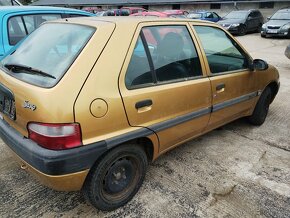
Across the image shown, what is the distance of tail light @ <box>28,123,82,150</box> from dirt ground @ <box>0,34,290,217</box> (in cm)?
81

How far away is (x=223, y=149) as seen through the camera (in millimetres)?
3771

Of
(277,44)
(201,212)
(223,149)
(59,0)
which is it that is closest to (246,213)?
(201,212)

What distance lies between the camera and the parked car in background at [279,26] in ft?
50.0

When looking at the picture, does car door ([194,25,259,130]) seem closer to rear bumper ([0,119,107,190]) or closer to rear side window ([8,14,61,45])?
rear bumper ([0,119,107,190])

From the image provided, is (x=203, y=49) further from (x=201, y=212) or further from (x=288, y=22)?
(x=288, y=22)

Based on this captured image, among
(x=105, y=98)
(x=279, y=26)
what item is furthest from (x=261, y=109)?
(x=279, y=26)

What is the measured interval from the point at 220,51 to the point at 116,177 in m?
1.98

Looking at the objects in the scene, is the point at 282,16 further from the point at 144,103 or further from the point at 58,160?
the point at 58,160

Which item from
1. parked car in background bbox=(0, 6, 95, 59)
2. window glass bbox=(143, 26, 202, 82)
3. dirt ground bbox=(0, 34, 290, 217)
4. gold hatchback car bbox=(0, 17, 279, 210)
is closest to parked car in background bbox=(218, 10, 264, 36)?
parked car in background bbox=(0, 6, 95, 59)

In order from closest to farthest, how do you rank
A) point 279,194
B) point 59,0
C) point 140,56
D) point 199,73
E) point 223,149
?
point 140,56
point 279,194
point 199,73
point 223,149
point 59,0

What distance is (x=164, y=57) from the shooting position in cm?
281

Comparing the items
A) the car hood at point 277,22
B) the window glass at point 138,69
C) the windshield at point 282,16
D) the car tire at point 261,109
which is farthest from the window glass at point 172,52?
the windshield at point 282,16

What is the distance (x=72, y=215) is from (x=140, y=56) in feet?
4.98

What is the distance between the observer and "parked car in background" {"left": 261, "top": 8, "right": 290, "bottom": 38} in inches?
600
